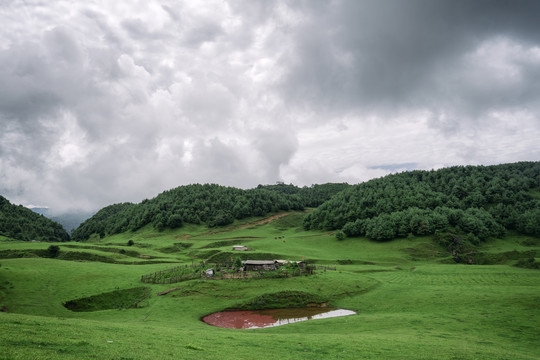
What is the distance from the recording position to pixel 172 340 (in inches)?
846

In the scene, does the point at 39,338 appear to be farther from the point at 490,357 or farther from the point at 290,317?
the point at 290,317

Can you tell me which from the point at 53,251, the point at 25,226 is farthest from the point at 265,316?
the point at 25,226

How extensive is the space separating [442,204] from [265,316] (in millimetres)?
132345

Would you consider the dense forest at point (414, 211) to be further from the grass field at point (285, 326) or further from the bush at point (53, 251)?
the bush at point (53, 251)

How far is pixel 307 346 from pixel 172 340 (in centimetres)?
1068

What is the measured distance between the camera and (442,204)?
463 ft

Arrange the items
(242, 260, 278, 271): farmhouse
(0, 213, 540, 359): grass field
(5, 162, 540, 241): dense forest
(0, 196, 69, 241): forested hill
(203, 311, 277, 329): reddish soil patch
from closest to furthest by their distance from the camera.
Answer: (0, 213, 540, 359): grass field
(203, 311, 277, 329): reddish soil patch
(242, 260, 278, 271): farmhouse
(5, 162, 540, 241): dense forest
(0, 196, 69, 241): forested hill

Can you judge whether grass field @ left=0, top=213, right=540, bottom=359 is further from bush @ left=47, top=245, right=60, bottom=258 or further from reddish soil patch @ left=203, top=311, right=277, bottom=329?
bush @ left=47, top=245, right=60, bottom=258

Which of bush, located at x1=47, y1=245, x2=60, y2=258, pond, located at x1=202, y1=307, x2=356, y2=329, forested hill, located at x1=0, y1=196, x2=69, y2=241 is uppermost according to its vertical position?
forested hill, located at x1=0, y1=196, x2=69, y2=241

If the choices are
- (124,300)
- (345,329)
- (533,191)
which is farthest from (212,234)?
(533,191)

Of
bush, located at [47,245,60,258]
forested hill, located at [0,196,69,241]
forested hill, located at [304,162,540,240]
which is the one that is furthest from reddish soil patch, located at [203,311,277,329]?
forested hill, located at [0,196,69,241]

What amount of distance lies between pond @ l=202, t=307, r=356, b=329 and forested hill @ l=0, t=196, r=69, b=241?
513 feet

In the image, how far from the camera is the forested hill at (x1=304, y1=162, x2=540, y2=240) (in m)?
116

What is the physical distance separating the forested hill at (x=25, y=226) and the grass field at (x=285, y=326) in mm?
91260
